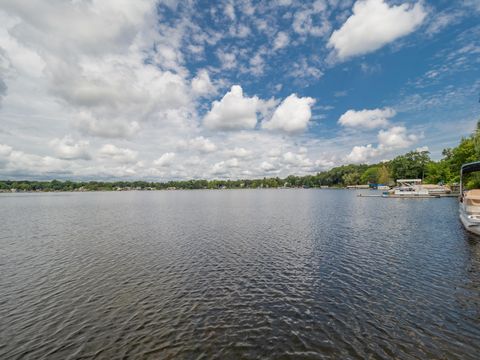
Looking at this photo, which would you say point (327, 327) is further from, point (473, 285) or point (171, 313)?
point (473, 285)

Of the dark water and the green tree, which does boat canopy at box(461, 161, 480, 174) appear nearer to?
the dark water

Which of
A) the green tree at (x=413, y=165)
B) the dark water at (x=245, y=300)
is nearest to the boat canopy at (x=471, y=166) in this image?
the dark water at (x=245, y=300)

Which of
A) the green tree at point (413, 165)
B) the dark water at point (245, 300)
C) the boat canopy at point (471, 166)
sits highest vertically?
the green tree at point (413, 165)

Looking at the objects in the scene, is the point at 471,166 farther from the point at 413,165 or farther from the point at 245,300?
the point at 413,165

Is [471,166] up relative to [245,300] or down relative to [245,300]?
up

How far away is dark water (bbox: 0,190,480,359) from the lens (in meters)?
11.3

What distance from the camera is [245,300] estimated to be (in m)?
15.9

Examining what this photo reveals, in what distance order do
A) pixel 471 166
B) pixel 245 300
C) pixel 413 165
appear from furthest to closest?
1. pixel 413 165
2. pixel 471 166
3. pixel 245 300

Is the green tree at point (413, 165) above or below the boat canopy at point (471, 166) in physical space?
above

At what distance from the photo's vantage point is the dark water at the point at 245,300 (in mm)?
11328

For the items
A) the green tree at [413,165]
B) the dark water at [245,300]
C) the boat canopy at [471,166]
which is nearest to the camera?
the dark water at [245,300]

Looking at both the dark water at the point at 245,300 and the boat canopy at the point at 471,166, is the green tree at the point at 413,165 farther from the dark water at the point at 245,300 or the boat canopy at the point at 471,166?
the dark water at the point at 245,300

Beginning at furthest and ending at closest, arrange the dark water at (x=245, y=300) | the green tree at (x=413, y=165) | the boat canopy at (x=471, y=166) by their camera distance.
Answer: the green tree at (x=413, y=165) < the boat canopy at (x=471, y=166) < the dark water at (x=245, y=300)

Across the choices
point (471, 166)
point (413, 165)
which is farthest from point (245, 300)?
point (413, 165)
